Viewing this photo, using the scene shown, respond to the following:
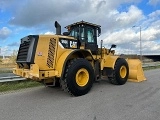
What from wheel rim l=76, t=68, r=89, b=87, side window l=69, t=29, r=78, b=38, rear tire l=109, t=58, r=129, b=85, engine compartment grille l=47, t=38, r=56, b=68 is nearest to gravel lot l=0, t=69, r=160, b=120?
wheel rim l=76, t=68, r=89, b=87

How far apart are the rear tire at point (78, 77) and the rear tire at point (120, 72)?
1.95 metres

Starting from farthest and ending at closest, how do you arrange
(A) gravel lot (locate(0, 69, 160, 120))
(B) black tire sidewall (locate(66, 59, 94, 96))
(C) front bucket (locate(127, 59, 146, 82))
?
(C) front bucket (locate(127, 59, 146, 82))
(B) black tire sidewall (locate(66, 59, 94, 96))
(A) gravel lot (locate(0, 69, 160, 120))

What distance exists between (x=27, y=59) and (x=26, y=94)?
1.50 meters

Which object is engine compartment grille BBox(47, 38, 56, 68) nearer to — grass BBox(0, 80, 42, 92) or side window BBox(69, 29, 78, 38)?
side window BBox(69, 29, 78, 38)

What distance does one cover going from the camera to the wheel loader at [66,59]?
733 cm

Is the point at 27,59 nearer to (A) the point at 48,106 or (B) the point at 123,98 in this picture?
(A) the point at 48,106

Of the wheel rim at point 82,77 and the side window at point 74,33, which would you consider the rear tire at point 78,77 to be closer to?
the wheel rim at point 82,77

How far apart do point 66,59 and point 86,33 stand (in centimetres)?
228

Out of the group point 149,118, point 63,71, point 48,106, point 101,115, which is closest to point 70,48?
point 63,71

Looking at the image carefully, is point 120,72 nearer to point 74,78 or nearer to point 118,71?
point 118,71

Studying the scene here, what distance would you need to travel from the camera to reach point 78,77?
7.96m

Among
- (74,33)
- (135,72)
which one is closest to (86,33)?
(74,33)

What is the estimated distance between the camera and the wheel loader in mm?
7328

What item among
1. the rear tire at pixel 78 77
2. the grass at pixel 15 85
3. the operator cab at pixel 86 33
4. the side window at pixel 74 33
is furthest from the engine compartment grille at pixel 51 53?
the grass at pixel 15 85
